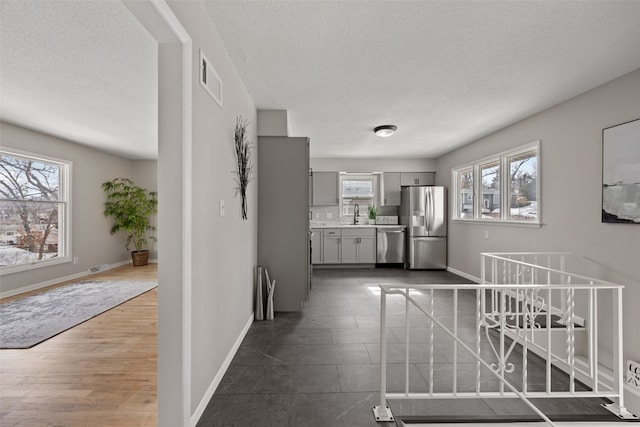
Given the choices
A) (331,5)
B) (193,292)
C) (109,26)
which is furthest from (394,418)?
(109,26)

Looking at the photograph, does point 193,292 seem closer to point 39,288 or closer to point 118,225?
point 39,288

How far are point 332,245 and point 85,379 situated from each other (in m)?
4.61

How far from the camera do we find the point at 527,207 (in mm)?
3781

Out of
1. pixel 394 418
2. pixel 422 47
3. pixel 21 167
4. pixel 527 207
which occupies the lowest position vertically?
pixel 394 418

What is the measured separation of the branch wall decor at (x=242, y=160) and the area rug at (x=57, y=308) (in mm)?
2314

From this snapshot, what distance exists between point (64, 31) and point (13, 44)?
515mm

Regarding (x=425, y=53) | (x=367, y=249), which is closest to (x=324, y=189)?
(x=367, y=249)

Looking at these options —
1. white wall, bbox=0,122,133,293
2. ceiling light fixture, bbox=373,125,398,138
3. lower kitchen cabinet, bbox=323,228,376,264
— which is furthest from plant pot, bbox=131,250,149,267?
ceiling light fixture, bbox=373,125,398,138

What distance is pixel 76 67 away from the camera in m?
2.54

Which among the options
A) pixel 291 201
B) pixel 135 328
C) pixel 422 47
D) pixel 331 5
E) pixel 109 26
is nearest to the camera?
pixel 331 5

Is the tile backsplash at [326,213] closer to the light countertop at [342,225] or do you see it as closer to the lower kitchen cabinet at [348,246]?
the light countertop at [342,225]

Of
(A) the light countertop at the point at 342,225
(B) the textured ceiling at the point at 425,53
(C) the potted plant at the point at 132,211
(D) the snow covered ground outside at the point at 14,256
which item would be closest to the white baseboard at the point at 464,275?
(A) the light countertop at the point at 342,225

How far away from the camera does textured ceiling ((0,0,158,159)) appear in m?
1.90

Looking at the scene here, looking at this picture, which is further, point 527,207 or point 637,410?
point 527,207
